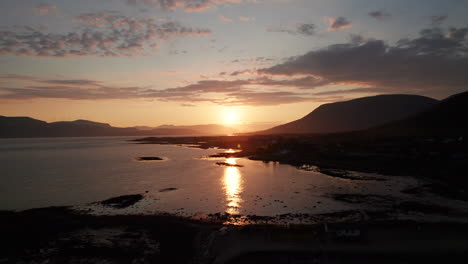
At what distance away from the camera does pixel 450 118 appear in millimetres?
104750

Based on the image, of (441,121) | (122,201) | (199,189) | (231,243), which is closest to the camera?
(231,243)

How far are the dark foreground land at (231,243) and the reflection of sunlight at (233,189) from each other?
6088mm

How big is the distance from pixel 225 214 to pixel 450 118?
118051 mm

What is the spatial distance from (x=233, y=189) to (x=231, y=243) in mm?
20349

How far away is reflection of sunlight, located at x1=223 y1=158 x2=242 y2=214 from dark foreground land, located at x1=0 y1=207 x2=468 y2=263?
6.09 metres

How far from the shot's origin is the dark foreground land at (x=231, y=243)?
1775cm

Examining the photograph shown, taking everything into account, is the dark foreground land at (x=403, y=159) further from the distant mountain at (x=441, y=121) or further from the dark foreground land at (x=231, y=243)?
the distant mountain at (x=441, y=121)

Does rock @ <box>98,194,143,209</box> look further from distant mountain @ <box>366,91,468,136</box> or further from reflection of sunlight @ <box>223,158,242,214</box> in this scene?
distant mountain @ <box>366,91,468,136</box>

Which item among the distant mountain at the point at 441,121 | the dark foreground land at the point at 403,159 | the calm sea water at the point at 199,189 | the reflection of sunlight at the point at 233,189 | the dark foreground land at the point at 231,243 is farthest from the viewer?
the distant mountain at the point at 441,121

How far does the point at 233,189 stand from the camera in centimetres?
3991

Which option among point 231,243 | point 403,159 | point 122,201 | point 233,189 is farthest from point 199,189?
point 403,159

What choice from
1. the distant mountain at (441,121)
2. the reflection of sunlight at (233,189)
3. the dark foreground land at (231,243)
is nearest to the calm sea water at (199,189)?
the reflection of sunlight at (233,189)

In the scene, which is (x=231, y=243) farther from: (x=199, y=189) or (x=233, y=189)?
(x=199, y=189)

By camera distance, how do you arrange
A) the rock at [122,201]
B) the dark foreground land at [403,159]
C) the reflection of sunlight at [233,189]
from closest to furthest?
the reflection of sunlight at [233,189] < the rock at [122,201] < the dark foreground land at [403,159]
